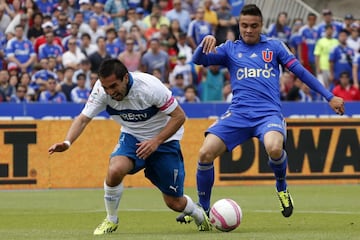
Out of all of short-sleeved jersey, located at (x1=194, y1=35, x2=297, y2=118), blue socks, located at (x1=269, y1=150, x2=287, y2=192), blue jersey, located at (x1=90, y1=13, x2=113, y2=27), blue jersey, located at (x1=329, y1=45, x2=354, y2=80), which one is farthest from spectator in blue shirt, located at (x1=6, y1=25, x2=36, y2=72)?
blue socks, located at (x1=269, y1=150, x2=287, y2=192)

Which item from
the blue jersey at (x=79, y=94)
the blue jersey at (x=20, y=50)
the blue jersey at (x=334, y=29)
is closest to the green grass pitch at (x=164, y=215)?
the blue jersey at (x=79, y=94)

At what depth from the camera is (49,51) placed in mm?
24703

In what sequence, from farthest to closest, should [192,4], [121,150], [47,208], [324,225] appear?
1. [192,4]
2. [47,208]
3. [324,225]
4. [121,150]

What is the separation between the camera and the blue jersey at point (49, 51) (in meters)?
24.6

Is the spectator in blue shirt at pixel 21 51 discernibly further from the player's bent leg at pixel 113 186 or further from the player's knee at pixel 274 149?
the player's bent leg at pixel 113 186

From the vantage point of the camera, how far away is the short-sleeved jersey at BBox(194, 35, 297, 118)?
39.8ft

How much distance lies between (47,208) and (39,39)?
9.93 m

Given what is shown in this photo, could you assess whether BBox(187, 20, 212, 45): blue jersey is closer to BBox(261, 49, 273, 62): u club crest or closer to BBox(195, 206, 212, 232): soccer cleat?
BBox(261, 49, 273, 62): u club crest

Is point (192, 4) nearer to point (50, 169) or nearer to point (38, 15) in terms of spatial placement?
point (38, 15)

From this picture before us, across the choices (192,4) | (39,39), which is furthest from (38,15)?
(192,4)

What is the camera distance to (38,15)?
82.6 ft

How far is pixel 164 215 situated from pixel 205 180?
7.50 ft

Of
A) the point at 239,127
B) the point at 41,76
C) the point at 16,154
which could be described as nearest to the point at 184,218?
the point at 239,127

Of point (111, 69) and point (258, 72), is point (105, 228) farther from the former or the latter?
point (258, 72)
